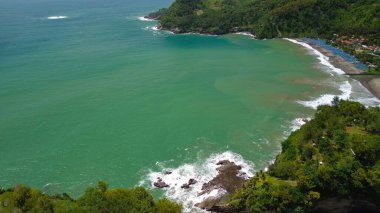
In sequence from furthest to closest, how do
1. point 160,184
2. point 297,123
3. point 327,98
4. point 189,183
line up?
1. point 327,98
2. point 297,123
3. point 160,184
4. point 189,183

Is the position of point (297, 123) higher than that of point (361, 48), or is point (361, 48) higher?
point (361, 48)

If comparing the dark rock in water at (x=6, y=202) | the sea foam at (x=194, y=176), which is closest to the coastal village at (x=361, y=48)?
the sea foam at (x=194, y=176)

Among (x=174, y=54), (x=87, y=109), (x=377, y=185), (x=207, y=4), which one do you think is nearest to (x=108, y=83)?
(x=87, y=109)

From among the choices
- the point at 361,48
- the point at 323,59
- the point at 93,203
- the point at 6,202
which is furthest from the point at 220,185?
the point at 361,48

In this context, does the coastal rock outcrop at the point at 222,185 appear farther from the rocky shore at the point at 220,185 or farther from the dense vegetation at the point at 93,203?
the dense vegetation at the point at 93,203

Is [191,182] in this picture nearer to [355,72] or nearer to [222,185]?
[222,185]

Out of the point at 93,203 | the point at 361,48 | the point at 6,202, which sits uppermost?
the point at 361,48

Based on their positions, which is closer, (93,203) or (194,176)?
(93,203)
